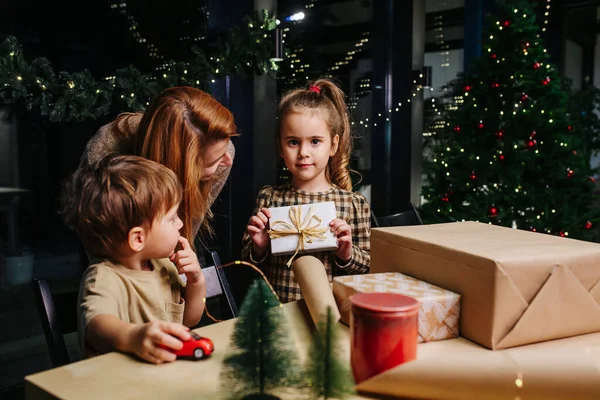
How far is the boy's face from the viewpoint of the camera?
1191 mm

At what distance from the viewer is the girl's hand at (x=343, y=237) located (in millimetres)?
1744

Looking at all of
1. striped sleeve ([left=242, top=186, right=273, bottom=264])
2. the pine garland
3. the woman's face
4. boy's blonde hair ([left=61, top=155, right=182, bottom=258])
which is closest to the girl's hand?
striped sleeve ([left=242, top=186, right=273, bottom=264])

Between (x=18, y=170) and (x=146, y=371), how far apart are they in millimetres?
2513

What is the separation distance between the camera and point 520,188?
13.1ft

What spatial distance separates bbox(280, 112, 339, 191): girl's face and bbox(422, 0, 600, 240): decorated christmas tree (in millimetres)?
2240

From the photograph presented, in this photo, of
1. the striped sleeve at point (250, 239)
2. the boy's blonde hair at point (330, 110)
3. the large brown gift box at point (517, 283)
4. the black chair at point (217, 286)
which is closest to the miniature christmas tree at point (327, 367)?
the large brown gift box at point (517, 283)

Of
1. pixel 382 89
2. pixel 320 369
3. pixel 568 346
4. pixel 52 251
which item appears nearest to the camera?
pixel 320 369

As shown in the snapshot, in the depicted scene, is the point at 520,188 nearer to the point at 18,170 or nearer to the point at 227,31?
the point at 227,31

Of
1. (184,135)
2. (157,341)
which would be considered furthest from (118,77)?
(157,341)

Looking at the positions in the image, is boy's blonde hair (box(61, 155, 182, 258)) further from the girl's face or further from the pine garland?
the pine garland

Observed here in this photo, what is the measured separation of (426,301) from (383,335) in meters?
0.22

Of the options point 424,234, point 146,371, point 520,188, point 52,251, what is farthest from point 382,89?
point 146,371

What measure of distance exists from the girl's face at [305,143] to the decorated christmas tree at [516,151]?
7.35ft

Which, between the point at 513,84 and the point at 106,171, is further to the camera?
the point at 513,84
